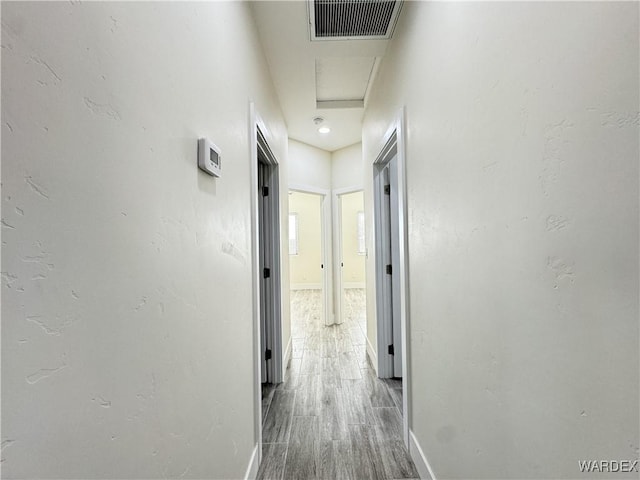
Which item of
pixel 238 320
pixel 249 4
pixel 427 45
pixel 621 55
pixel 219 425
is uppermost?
pixel 249 4

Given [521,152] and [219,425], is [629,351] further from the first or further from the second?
[219,425]

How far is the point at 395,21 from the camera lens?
66.9 inches

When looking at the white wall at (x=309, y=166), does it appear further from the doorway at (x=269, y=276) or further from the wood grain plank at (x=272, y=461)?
the wood grain plank at (x=272, y=461)

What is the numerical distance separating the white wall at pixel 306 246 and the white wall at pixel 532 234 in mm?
6466

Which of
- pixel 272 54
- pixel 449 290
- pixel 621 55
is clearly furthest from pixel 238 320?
pixel 272 54

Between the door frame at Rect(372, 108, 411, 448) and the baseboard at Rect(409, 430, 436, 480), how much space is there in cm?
6

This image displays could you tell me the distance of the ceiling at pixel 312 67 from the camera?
65.8 inches

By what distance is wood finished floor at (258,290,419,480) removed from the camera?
1.57 meters

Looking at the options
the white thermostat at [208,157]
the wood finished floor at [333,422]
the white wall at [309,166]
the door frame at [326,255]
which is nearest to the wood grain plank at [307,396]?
the wood finished floor at [333,422]

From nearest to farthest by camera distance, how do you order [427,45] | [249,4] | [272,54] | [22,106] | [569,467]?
[22,106]
[569,467]
[427,45]
[249,4]
[272,54]

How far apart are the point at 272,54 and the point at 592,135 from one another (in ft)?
6.60

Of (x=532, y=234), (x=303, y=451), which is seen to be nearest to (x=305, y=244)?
(x=303, y=451)

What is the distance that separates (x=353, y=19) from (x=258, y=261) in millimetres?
1546

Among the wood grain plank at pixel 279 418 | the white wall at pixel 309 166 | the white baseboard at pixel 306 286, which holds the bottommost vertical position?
the wood grain plank at pixel 279 418
